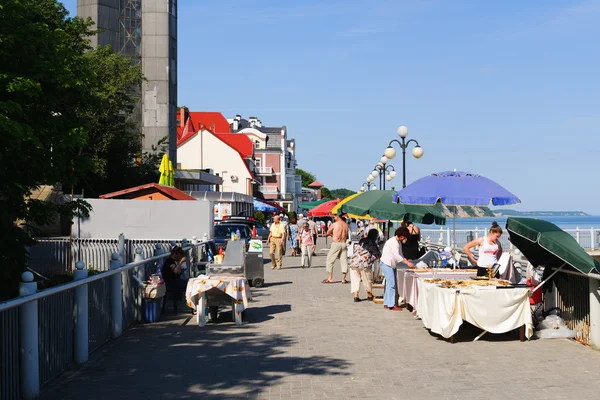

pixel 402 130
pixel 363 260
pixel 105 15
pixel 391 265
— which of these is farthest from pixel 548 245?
pixel 105 15

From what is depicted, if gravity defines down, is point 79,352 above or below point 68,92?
below

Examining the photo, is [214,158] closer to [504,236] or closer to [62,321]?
[504,236]

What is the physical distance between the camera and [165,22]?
70.9 meters

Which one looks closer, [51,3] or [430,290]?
[430,290]

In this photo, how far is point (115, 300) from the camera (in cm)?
1150

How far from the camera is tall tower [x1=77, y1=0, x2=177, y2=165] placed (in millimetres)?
70688

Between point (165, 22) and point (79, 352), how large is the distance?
213 ft

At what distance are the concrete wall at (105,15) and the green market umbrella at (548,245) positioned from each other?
64777mm

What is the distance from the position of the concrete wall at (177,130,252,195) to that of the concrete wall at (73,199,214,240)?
6532 centimetres

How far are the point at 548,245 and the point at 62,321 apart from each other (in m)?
6.50

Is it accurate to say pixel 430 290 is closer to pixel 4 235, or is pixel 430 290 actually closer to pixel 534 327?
pixel 534 327

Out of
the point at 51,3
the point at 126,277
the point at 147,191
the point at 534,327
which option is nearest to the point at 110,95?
the point at 51,3

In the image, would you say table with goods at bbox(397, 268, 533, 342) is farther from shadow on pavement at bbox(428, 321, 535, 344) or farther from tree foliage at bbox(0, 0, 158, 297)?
tree foliage at bbox(0, 0, 158, 297)

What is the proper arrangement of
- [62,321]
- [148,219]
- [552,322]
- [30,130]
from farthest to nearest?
1. [148,219]
2. [552,322]
3. [30,130]
4. [62,321]
